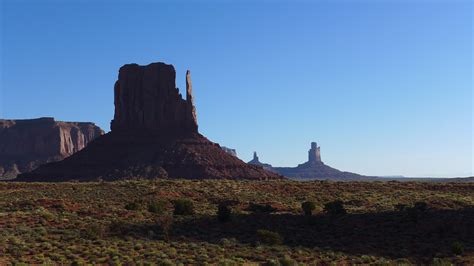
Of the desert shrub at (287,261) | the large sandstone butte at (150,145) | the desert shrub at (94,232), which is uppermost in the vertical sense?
the large sandstone butte at (150,145)

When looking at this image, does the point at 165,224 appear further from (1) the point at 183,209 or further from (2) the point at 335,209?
(2) the point at 335,209

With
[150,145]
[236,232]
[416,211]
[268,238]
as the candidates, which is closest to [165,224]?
[236,232]

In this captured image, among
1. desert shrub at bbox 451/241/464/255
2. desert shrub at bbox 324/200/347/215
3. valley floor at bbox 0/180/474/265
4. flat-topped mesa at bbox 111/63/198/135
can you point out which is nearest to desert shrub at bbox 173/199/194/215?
valley floor at bbox 0/180/474/265

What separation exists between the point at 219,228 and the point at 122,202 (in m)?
15.6

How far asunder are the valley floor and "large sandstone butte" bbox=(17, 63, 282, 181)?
5288 cm

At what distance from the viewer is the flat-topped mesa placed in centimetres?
12619

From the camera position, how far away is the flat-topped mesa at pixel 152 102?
126 metres

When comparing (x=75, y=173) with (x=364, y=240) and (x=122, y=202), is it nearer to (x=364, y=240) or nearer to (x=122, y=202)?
(x=122, y=202)

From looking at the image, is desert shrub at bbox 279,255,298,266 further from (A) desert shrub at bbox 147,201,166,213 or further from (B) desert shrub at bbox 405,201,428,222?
(A) desert shrub at bbox 147,201,166,213

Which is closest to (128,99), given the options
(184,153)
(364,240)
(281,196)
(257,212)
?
(184,153)

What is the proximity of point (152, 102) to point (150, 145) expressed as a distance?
17108 mm

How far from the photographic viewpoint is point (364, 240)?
32438mm

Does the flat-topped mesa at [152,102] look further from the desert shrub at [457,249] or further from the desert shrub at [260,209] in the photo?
the desert shrub at [457,249]

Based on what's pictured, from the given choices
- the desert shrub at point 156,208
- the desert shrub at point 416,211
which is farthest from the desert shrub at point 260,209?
the desert shrub at point 416,211
